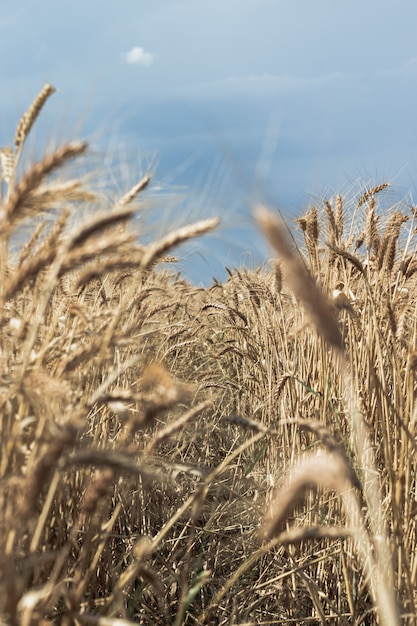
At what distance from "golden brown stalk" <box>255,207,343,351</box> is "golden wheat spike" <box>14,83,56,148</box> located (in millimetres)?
792

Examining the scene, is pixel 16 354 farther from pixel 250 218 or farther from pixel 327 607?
pixel 327 607

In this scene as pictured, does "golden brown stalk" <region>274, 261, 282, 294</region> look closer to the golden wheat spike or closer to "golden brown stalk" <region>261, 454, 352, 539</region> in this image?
the golden wheat spike

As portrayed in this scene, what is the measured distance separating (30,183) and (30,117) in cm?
39

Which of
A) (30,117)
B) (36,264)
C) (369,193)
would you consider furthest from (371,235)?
(36,264)

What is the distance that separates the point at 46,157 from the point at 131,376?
1613 millimetres

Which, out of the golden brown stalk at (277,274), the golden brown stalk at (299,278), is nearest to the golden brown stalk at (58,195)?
the golden brown stalk at (299,278)

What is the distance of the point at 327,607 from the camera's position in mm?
2230

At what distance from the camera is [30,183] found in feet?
3.97

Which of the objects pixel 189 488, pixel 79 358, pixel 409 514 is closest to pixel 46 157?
pixel 79 358

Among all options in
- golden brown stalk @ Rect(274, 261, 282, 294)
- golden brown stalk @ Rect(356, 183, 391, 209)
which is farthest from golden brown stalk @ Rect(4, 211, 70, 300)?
golden brown stalk @ Rect(356, 183, 391, 209)

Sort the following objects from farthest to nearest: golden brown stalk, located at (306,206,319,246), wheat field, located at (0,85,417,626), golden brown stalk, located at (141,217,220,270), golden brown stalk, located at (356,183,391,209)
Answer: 1. golden brown stalk, located at (356,183,391,209)
2. golden brown stalk, located at (306,206,319,246)
3. golden brown stalk, located at (141,217,220,270)
4. wheat field, located at (0,85,417,626)

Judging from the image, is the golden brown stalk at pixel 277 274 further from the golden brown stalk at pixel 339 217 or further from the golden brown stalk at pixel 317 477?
the golden brown stalk at pixel 317 477

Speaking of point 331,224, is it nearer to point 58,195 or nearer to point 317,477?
point 58,195

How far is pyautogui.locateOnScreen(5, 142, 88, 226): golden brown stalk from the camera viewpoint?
1196 millimetres
